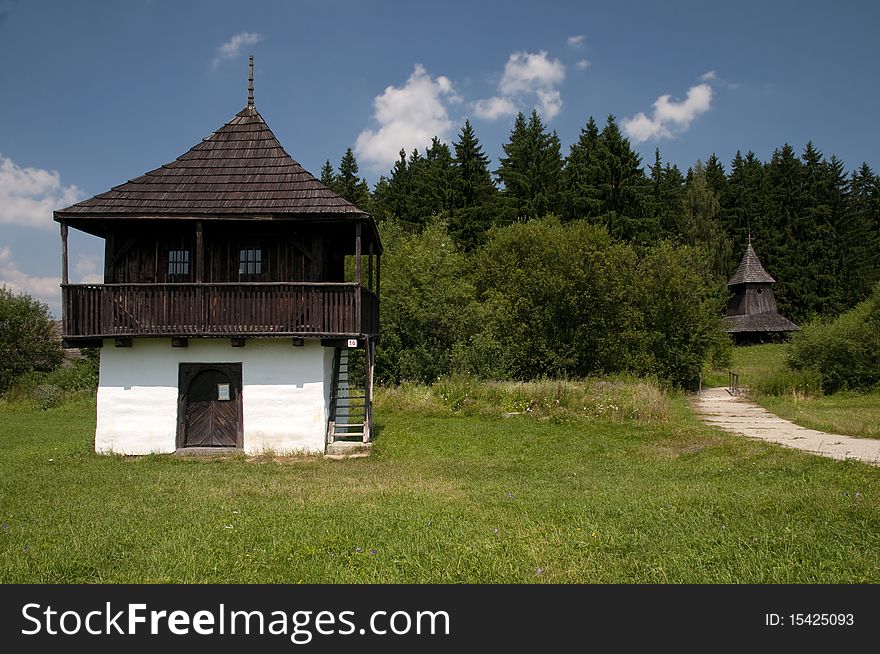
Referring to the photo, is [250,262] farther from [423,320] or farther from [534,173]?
[534,173]

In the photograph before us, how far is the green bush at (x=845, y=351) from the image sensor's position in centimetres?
3066

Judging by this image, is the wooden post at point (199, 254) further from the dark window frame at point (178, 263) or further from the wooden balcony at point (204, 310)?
the dark window frame at point (178, 263)

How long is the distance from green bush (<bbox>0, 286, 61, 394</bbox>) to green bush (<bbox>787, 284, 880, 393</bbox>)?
42.7 meters

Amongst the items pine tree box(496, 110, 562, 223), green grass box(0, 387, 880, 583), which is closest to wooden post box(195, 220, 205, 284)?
Answer: green grass box(0, 387, 880, 583)

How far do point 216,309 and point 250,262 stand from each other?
1.69m

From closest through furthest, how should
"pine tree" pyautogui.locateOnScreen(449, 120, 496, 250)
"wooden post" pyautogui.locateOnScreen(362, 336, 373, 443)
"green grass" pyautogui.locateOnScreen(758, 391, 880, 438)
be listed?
"wooden post" pyautogui.locateOnScreen(362, 336, 373, 443)
"green grass" pyautogui.locateOnScreen(758, 391, 880, 438)
"pine tree" pyautogui.locateOnScreen(449, 120, 496, 250)

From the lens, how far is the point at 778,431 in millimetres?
18219

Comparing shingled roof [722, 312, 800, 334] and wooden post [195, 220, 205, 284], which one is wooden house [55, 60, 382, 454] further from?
shingled roof [722, 312, 800, 334]

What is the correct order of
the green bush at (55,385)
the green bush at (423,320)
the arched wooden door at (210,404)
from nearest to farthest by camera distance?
the arched wooden door at (210,404), the green bush at (423,320), the green bush at (55,385)

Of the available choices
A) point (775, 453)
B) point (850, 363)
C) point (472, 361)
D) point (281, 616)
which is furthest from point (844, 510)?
point (850, 363)

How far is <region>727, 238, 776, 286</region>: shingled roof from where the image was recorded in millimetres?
49375

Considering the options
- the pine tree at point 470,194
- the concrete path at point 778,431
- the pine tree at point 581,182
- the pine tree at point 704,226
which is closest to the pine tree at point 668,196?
the pine tree at point 704,226

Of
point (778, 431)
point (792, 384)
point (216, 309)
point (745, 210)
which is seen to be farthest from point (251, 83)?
point (745, 210)

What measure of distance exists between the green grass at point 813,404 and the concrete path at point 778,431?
50cm
